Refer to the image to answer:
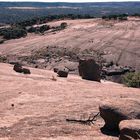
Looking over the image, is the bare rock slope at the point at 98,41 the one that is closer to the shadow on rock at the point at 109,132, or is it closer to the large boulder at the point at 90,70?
the large boulder at the point at 90,70

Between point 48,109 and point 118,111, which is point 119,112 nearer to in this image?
point 118,111

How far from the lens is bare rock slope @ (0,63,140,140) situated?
19.0 m

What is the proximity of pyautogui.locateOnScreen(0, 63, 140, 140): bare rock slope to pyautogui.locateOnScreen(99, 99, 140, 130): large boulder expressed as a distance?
0.65 meters

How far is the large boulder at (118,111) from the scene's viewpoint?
60.7ft

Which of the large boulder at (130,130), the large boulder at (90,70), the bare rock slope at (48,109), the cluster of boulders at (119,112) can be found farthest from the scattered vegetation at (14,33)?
the large boulder at (130,130)

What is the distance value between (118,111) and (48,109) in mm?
5322

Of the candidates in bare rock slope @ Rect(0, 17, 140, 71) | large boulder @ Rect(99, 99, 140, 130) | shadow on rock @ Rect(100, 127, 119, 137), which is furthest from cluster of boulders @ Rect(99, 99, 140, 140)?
bare rock slope @ Rect(0, 17, 140, 71)

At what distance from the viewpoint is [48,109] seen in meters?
23.1

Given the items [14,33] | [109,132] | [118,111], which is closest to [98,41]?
[14,33]

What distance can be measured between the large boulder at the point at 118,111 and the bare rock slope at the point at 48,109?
25.6 inches

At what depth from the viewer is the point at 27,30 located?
105 m

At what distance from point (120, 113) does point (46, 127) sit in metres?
3.21

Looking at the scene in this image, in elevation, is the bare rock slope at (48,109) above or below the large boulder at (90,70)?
above

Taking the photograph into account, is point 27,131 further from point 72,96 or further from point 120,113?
point 72,96
